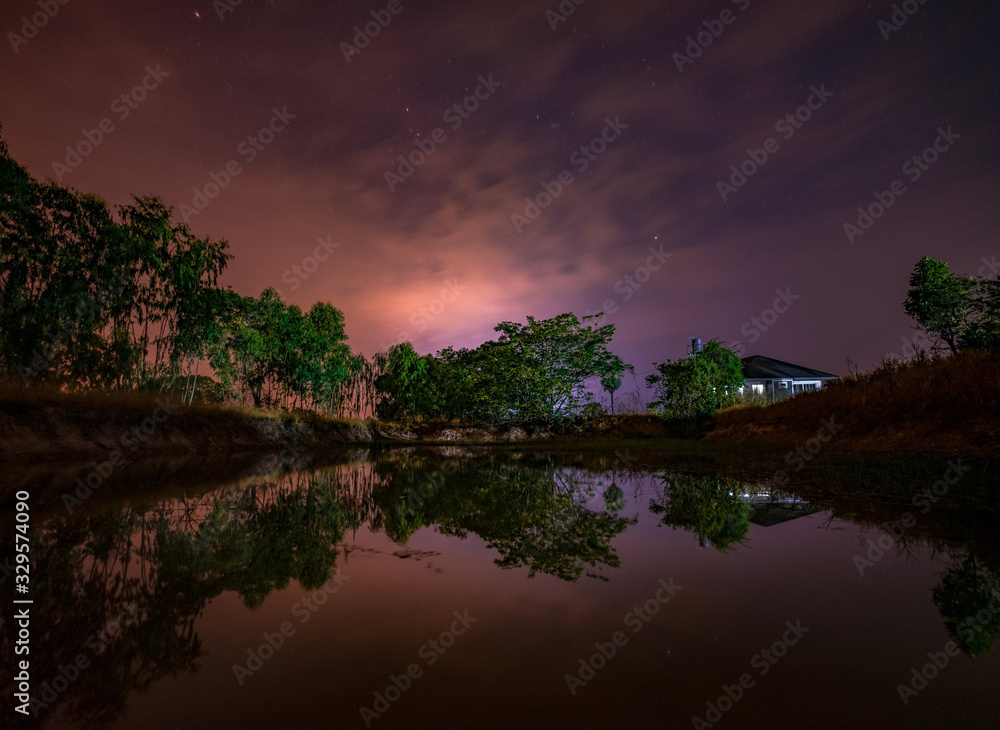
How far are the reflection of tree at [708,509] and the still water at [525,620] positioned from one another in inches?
2.2

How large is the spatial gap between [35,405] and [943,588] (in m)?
19.8

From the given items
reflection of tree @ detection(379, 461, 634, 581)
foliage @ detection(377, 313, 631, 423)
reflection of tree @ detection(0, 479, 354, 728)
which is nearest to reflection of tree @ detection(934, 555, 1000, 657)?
reflection of tree @ detection(379, 461, 634, 581)

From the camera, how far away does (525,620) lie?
2.67 meters

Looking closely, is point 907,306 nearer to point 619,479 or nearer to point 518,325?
point 518,325

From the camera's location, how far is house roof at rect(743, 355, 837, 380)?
46.3 meters

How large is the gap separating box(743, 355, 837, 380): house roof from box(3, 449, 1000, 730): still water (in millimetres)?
47287

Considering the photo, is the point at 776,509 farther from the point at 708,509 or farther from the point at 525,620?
the point at 525,620

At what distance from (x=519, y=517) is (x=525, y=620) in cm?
307

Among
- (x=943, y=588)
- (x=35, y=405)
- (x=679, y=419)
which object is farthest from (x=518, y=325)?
(x=943, y=588)

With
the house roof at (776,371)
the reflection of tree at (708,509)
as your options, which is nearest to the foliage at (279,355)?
the reflection of tree at (708,509)

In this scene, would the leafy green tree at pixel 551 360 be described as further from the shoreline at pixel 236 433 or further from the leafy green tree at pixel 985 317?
the leafy green tree at pixel 985 317

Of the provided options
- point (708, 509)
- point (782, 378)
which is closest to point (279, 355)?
point (708, 509)

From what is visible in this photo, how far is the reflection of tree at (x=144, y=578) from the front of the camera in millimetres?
2121

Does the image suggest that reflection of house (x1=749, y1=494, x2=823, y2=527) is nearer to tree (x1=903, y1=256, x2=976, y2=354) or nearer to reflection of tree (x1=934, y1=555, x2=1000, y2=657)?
reflection of tree (x1=934, y1=555, x2=1000, y2=657)
